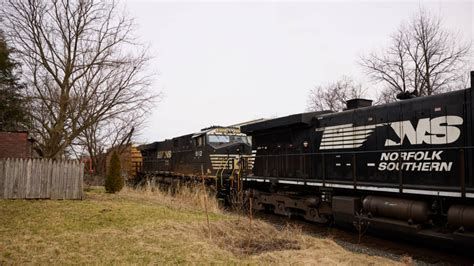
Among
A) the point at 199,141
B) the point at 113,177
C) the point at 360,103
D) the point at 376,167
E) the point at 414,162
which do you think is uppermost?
the point at 360,103

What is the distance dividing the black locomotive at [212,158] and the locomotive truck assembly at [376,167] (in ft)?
4.03

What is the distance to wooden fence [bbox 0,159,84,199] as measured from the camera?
1407 cm

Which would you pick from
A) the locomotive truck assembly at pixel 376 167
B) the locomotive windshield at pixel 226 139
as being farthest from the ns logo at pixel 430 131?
the locomotive windshield at pixel 226 139

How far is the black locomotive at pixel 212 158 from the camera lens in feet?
53.7

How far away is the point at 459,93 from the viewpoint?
25.2 feet

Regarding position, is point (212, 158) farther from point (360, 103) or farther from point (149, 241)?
point (149, 241)

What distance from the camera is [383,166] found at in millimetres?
9047

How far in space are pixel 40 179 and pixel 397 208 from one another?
12825 mm

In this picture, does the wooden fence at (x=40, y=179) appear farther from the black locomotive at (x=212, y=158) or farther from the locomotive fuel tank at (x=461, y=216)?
the locomotive fuel tank at (x=461, y=216)

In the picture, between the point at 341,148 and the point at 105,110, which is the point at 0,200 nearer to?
the point at 105,110

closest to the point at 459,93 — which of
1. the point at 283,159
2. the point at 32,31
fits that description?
the point at 283,159

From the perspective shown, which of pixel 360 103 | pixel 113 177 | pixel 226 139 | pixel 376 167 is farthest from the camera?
pixel 226 139

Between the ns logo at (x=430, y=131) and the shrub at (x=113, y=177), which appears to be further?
the shrub at (x=113, y=177)

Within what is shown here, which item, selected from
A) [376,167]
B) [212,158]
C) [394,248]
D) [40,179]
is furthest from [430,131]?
[40,179]
